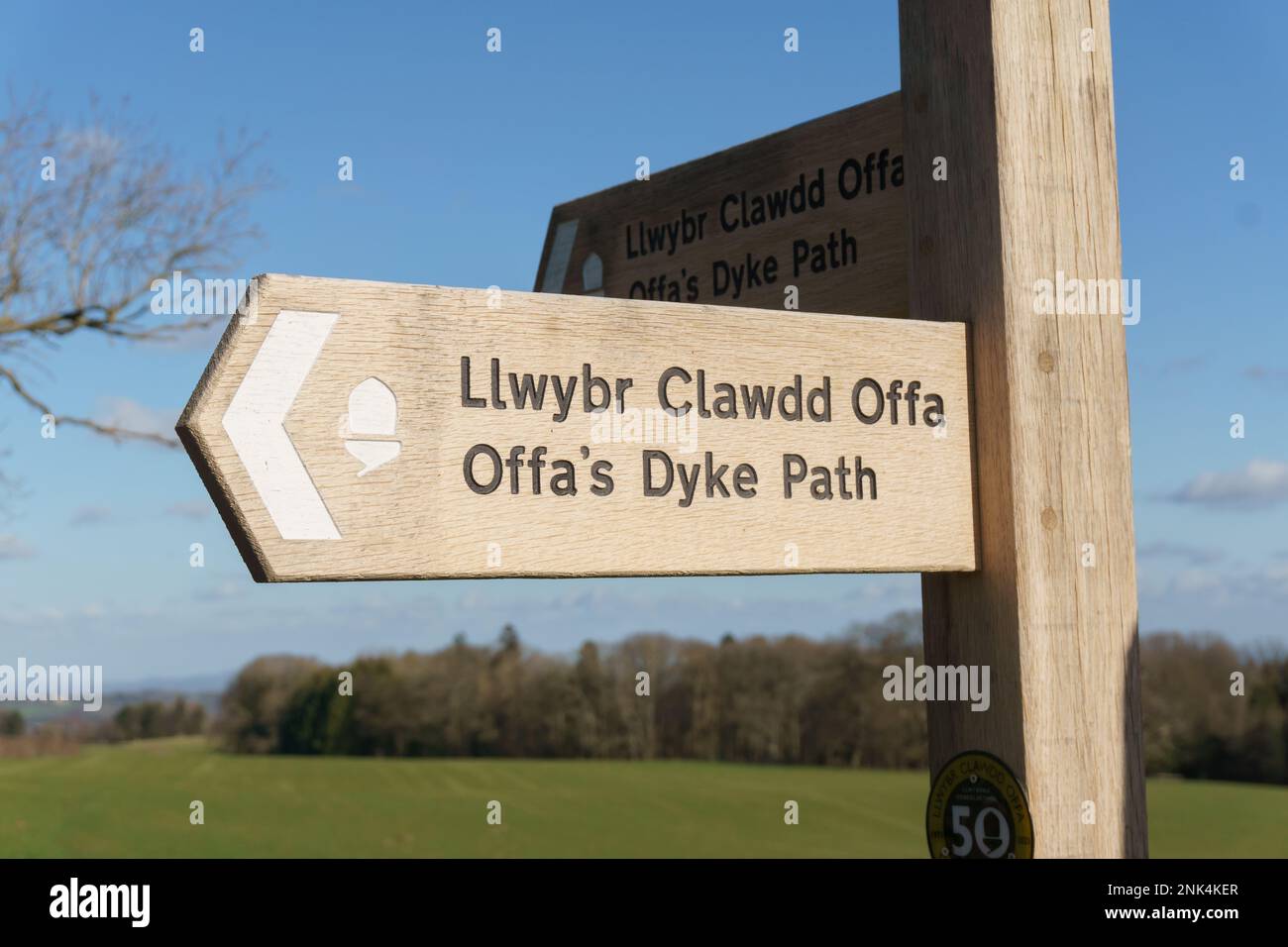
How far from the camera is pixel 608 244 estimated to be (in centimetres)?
245

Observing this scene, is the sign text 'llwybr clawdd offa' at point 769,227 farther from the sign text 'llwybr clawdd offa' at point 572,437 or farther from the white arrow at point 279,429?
the white arrow at point 279,429

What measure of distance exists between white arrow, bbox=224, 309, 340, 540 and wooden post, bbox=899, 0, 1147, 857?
89 centimetres

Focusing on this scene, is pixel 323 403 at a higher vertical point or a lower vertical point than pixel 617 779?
higher

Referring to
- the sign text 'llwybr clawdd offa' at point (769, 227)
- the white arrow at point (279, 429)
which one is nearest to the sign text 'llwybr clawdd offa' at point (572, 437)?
the white arrow at point (279, 429)

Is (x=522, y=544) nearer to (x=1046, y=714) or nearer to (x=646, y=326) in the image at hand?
(x=646, y=326)

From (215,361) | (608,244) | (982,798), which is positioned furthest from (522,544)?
(608,244)

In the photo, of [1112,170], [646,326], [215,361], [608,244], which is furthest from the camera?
[608,244]

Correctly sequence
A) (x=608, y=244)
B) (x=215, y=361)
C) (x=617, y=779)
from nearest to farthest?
(x=215, y=361) < (x=608, y=244) < (x=617, y=779)

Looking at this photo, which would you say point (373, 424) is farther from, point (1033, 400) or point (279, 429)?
point (1033, 400)

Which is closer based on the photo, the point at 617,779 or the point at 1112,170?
the point at 1112,170

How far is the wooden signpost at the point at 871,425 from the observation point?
1.18 m

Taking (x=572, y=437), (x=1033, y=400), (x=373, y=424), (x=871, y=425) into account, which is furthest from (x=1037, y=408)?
(x=373, y=424)
